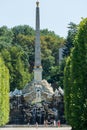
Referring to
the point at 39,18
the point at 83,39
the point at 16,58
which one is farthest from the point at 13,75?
the point at 83,39

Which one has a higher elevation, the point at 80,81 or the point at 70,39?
the point at 70,39

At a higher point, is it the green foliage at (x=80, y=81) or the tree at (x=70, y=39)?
the tree at (x=70, y=39)

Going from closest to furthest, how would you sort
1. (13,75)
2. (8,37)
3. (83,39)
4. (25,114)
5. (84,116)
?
(84,116) → (83,39) → (25,114) → (13,75) → (8,37)

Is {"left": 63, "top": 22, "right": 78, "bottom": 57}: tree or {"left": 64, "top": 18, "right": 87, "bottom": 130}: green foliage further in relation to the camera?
{"left": 63, "top": 22, "right": 78, "bottom": 57}: tree

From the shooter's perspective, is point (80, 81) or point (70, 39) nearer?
point (80, 81)

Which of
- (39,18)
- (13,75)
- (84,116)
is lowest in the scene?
(84,116)

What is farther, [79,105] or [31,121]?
[31,121]

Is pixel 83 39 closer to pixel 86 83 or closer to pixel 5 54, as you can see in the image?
pixel 86 83

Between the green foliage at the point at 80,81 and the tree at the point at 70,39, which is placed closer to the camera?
the green foliage at the point at 80,81

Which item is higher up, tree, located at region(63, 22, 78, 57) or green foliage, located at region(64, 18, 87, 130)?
tree, located at region(63, 22, 78, 57)

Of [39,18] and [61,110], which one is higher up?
[39,18]

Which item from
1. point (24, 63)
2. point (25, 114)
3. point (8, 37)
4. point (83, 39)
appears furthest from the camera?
point (8, 37)

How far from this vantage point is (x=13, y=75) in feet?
367

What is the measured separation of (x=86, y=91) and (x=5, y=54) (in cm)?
8325
